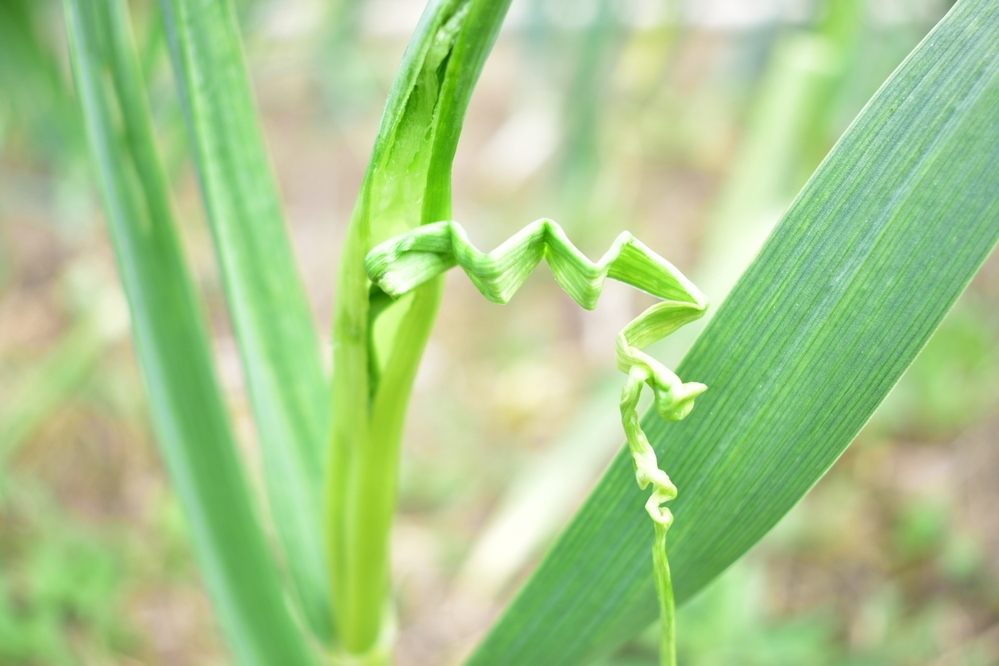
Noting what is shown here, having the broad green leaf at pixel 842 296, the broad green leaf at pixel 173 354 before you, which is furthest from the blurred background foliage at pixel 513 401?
the broad green leaf at pixel 842 296

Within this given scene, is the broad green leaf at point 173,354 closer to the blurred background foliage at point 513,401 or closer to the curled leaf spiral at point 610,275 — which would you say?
the curled leaf spiral at point 610,275

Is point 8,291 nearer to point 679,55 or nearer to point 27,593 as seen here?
point 27,593

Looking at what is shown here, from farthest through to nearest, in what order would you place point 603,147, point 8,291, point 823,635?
→ point 603,147, point 8,291, point 823,635

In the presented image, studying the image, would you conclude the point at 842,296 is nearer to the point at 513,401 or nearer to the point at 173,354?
the point at 173,354

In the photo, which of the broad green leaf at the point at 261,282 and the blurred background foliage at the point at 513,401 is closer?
the broad green leaf at the point at 261,282

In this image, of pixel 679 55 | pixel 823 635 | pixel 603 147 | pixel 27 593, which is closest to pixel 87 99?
pixel 27 593

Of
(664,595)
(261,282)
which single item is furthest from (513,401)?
(664,595)
